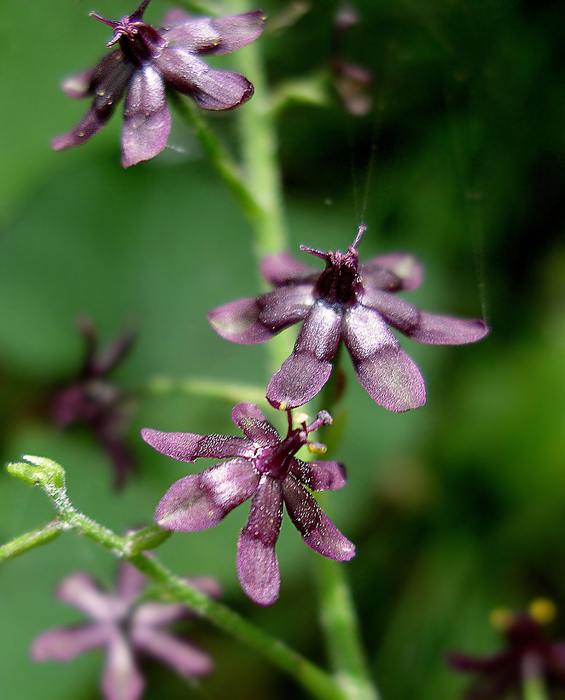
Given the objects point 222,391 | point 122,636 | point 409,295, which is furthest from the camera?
point 409,295

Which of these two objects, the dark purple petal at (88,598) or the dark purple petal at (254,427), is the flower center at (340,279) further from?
the dark purple petal at (88,598)

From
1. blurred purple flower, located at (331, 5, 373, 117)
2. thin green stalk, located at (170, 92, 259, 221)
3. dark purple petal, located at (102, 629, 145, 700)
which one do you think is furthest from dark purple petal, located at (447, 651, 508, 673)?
blurred purple flower, located at (331, 5, 373, 117)

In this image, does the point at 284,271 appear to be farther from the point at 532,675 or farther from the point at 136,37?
the point at 532,675

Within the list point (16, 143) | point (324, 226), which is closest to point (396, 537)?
point (324, 226)

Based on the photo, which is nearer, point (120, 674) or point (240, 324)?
point (240, 324)

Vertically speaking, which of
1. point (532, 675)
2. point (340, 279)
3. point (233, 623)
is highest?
point (340, 279)

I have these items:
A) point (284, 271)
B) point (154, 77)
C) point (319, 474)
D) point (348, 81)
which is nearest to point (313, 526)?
point (319, 474)
